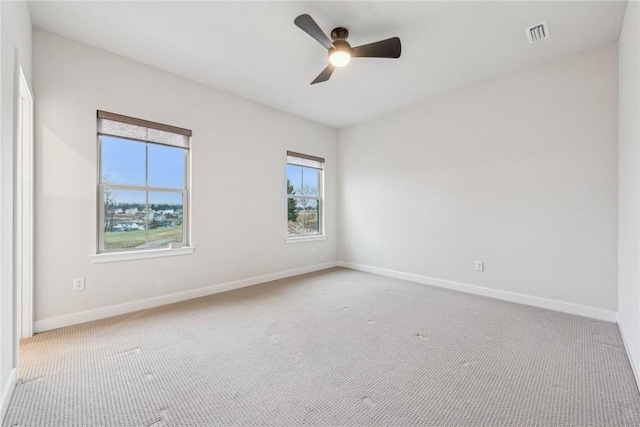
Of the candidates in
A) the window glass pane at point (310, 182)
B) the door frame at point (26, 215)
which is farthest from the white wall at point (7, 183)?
the window glass pane at point (310, 182)

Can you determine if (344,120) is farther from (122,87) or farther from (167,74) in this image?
(122,87)

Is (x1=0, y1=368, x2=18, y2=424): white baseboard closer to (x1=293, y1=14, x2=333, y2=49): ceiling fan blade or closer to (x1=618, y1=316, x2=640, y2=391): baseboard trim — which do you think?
(x1=293, y1=14, x2=333, y2=49): ceiling fan blade

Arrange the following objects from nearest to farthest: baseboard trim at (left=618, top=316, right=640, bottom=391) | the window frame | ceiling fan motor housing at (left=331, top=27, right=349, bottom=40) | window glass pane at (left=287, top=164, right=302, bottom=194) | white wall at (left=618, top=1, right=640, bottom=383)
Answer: baseboard trim at (left=618, top=316, right=640, bottom=391) → white wall at (left=618, top=1, right=640, bottom=383) → ceiling fan motor housing at (left=331, top=27, right=349, bottom=40) → the window frame → window glass pane at (left=287, top=164, right=302, bottom=194)

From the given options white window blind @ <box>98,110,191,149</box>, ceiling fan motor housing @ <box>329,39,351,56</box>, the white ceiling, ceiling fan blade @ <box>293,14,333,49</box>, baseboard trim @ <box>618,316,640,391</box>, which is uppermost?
the white ceiling

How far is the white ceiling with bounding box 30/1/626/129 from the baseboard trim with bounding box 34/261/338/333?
2.63 metres

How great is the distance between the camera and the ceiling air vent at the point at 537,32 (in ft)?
8.13

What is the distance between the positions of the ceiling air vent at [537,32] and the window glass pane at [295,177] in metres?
3.36

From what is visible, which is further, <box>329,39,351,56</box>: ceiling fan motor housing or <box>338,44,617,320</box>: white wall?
<box>338,44,617,320</box>: white wall

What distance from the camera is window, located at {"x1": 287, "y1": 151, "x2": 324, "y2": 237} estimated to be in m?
4.76

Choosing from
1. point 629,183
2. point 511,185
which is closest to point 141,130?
point 511,185

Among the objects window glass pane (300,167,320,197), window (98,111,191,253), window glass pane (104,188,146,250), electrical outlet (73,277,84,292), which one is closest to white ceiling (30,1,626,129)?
window (98,111,191,253)

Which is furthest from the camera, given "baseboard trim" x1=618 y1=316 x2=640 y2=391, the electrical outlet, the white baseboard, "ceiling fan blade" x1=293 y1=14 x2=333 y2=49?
the electrical outlet

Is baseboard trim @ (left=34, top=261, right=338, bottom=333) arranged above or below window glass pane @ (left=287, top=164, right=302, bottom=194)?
below

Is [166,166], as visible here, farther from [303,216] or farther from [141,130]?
[303,216]
